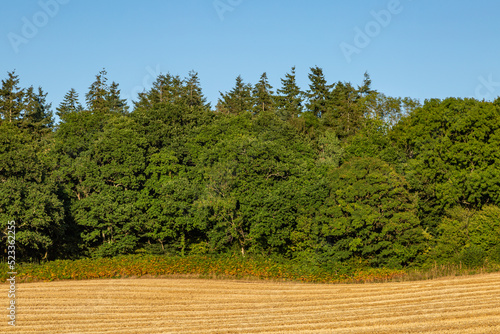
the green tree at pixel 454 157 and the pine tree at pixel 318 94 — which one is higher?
the pine tree at pixel 318 94

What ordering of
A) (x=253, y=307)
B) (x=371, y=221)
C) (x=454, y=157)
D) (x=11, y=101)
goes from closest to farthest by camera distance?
1. (x=253, y=307)
2. (x=371, y=221)
3. (x=454, y=157)
4. (x=11, y=101)

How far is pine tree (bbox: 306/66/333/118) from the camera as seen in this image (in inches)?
3585

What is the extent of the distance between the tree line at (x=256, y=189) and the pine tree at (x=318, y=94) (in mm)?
26937

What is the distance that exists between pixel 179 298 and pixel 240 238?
64.7 feet

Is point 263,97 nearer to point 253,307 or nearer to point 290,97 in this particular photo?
point 290,97

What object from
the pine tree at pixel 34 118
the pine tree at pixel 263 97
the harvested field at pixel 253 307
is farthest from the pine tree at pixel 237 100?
the harvested field at pixel 253 307

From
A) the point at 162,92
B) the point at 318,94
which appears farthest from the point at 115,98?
the point at 318,94

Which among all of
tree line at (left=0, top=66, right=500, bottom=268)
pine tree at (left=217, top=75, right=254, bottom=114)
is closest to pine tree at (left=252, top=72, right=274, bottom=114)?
pine tree at (left=217, top=75, right=254, bottom=114)

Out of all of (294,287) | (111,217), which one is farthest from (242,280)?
(111,217)

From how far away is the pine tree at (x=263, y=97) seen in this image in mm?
98250

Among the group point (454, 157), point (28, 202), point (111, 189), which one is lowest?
point (28, 202)

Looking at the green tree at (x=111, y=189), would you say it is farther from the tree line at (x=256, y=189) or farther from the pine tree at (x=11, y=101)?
the pine tree at (x=11, y=101)

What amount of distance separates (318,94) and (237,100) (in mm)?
17859

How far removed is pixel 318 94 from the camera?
94.5 m
